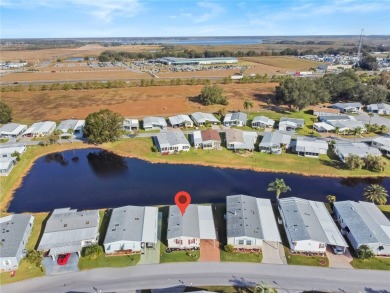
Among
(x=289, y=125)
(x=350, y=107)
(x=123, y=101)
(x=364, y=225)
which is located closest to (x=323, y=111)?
(x=350, y=107)

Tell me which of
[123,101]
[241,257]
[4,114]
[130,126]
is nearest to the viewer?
[241,257]

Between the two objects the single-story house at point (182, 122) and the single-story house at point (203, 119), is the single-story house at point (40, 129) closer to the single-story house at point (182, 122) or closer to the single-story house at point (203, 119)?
the single-story house at point (182, 122)

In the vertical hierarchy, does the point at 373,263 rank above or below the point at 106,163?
below

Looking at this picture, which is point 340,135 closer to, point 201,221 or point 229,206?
point 229,206

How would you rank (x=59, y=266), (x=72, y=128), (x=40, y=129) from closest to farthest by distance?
(x=59, y=266) < (x=72, y=128) < (x=40, y=129)

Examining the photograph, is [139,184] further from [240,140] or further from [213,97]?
[213,97]

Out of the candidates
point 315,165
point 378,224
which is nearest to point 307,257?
point 378,224

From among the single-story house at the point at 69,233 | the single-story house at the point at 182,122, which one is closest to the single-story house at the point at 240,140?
the single-story house at the point at 182,122

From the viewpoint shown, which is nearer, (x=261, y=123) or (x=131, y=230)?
(x=131, y=230)
